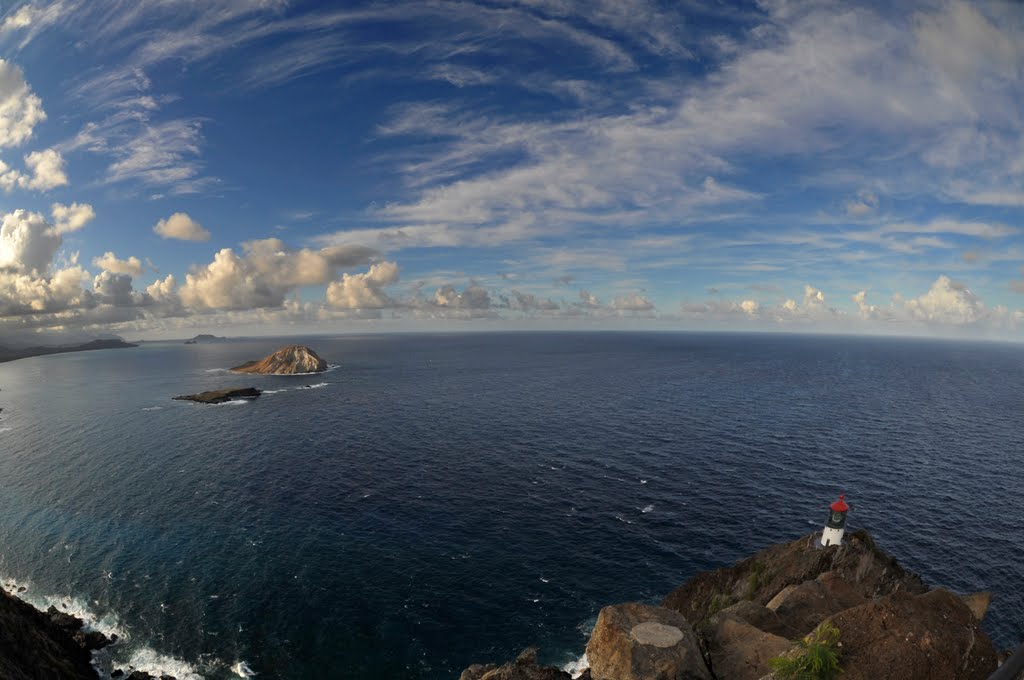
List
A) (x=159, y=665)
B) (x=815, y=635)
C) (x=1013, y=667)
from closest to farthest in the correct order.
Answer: (x=1013, y=667) → (x=815, y=635) → (x=159, y=665)

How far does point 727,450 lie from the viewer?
101 metres

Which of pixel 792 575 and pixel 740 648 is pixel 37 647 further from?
pixel 792 575

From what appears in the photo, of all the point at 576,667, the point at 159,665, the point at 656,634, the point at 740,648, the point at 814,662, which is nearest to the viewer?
the point at 814,662

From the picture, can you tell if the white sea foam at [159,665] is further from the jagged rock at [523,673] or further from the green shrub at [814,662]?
the green shrub at [814,662]

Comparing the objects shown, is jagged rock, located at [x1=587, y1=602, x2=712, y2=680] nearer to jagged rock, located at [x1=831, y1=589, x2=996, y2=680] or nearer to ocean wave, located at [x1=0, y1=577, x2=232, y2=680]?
jagged rock, located at [x1=831, y1=589, x2=996, y2=680]

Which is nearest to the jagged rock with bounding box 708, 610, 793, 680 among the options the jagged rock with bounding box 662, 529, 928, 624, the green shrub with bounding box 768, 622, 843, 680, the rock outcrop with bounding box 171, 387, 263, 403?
the green shrub with bounding box 768, 622, 843, 680

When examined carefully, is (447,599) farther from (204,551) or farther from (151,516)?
(151,516)

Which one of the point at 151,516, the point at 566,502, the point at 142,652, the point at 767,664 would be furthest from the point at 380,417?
the point at 767,664

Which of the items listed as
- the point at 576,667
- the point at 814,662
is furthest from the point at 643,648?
the point at 576,667

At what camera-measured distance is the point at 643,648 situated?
29.5m

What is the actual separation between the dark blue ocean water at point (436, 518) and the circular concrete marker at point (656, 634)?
17.9 metres

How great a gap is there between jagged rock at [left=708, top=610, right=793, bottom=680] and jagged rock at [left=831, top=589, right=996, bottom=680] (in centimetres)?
420

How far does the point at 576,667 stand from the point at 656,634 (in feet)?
56.9

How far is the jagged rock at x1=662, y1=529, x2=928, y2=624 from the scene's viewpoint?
42.1 meters
